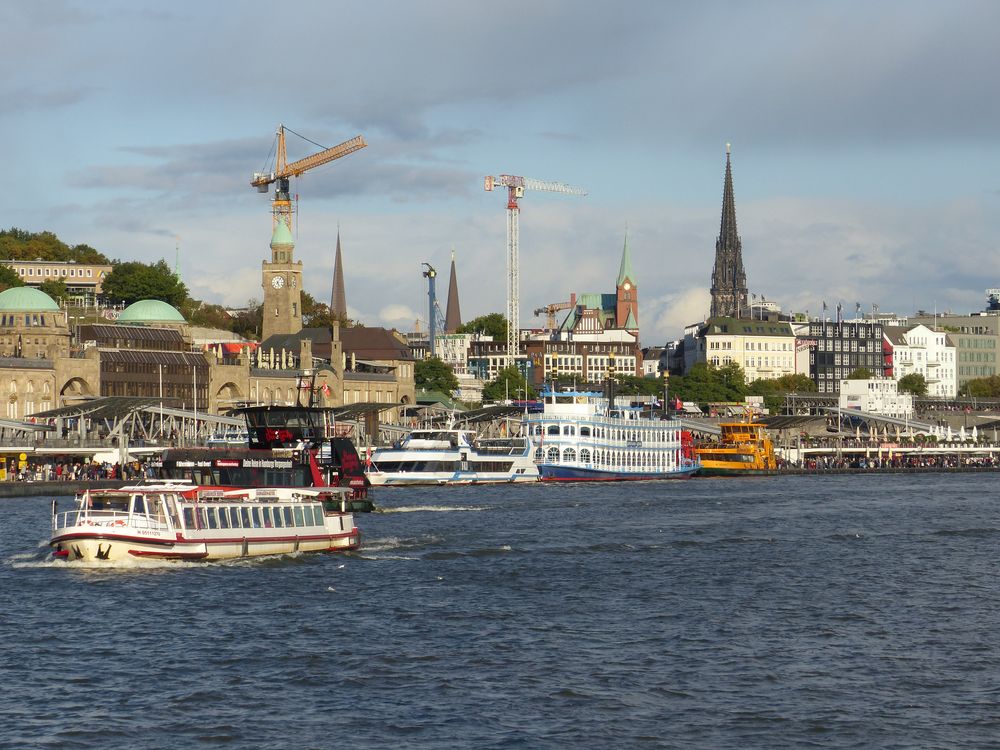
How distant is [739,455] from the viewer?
595ft

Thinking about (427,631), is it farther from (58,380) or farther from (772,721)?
(58,380)

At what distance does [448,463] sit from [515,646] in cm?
9354

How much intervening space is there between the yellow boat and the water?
9000cm

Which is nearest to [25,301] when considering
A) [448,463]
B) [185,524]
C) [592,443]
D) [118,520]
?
[448,463]

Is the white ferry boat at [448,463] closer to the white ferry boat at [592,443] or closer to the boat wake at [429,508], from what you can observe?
the white ferry boat at [592,443]

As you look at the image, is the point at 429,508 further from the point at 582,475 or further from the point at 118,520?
the point at 582,475

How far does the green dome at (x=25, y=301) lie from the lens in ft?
638

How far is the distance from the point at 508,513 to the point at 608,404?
62.3 m

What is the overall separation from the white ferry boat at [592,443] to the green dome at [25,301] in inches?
2686

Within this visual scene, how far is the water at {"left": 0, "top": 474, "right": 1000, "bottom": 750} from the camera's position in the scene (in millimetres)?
40438

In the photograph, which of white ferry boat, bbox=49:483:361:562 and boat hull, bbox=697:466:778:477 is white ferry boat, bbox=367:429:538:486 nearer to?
boat hull, bbox=697:466:778:477

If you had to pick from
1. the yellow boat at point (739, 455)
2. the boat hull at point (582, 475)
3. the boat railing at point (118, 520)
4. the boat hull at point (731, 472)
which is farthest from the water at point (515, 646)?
the yellow boat at point (739, 455)

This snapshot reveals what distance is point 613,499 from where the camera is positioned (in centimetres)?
12250

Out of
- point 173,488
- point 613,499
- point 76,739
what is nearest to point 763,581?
point 173,488
